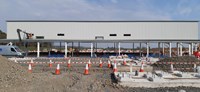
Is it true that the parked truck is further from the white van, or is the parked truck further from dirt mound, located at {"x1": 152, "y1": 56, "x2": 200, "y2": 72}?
dirt mound, located at {"x1": 152, "y1": 56, "x2": 200, "y2": 72}

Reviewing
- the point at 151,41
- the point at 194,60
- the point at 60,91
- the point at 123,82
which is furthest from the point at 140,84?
the point at 151,41

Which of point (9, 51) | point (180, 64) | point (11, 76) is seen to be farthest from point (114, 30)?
point (11, 76)

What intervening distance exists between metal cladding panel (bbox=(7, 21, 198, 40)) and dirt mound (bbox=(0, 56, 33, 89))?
3523cm

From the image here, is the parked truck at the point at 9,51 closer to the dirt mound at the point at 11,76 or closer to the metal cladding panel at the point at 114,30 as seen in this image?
the metal cladding panel at the point at 114,30

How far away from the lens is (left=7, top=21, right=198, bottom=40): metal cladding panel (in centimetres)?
4816

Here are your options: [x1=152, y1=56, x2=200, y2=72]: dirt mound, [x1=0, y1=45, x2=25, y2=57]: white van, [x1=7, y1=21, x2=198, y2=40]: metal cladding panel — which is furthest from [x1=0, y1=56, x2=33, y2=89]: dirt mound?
[x1=7, y1=21, x2=198, y2=40]: metal cladding panel

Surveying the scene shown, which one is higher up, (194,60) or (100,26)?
(100,26)

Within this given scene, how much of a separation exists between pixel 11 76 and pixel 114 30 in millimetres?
37852

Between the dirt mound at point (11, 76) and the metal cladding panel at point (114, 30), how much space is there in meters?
35.2

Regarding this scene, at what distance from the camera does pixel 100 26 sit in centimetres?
4869

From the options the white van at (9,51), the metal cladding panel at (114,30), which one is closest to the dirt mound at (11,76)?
the white van at (9,51)

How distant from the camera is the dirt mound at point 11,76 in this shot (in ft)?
35.3

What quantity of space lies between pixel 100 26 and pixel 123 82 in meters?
36.8

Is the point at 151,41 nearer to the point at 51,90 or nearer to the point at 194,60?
the point at 194,60
